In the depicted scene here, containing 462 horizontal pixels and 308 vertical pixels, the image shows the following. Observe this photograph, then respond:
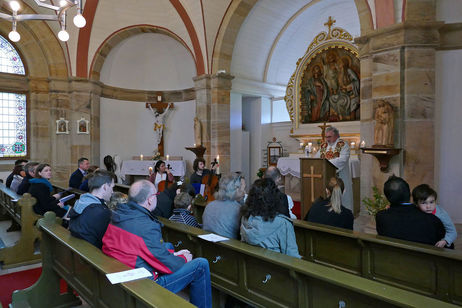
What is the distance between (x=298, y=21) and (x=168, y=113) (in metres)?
6.17

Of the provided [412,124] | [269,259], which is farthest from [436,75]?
[269,259]

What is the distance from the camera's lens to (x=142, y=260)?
2662 millimetres

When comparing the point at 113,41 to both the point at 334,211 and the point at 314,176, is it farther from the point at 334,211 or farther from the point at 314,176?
the point at 334,211

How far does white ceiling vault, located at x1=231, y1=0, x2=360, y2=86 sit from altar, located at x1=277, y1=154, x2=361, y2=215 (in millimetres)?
3992

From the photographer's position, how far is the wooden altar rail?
9.08 feet

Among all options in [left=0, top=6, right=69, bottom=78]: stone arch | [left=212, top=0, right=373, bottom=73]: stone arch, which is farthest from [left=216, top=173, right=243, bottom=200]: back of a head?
[left=0, top=6, right=69, bottom=78]: stone arch

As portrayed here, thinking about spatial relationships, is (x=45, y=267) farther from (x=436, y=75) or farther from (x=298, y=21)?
(x=298, y=21)

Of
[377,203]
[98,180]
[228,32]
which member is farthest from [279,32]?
[98,180]

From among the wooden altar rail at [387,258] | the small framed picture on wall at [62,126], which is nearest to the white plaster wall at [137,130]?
the small framed picture on wall at [62,126]

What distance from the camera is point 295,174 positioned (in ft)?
33.4

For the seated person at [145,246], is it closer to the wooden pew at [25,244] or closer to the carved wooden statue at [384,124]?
the wooden pew at [25,244]

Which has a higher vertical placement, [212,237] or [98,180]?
[98,180]

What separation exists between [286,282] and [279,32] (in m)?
11.7

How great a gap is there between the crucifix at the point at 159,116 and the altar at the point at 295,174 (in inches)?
218
